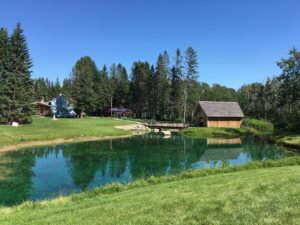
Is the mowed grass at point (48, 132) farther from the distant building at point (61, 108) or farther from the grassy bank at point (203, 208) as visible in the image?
the grassy bank at point (203, 208)

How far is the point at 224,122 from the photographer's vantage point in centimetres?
6762

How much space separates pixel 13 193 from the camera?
59.8 ft

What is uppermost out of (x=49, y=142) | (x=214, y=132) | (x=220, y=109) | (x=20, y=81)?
(x=20, y=81)

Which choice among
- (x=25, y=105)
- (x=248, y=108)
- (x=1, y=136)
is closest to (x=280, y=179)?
(x=1, y=136)

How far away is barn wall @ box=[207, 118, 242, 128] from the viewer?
6654 cm

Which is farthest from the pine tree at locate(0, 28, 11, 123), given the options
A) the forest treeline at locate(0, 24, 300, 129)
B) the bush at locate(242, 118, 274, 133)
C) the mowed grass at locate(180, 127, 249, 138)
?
the bush at locate(242, 118, 274, 133)

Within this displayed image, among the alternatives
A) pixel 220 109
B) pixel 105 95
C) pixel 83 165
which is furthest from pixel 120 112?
pixel 83 165

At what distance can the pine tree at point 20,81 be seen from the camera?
5109 centimetres

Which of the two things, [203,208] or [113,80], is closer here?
[203,208]

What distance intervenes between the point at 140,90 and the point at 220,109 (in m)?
30.8

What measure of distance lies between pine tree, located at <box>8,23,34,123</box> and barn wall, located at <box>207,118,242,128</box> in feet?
110

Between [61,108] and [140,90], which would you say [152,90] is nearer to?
[140,90]

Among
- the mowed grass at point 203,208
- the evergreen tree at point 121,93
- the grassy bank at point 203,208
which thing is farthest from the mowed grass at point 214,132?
the mowed grass at point 203,208

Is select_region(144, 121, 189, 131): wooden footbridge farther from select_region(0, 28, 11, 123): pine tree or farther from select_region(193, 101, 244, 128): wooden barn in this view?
select_region(0, 28, 11, 123): pine tree
